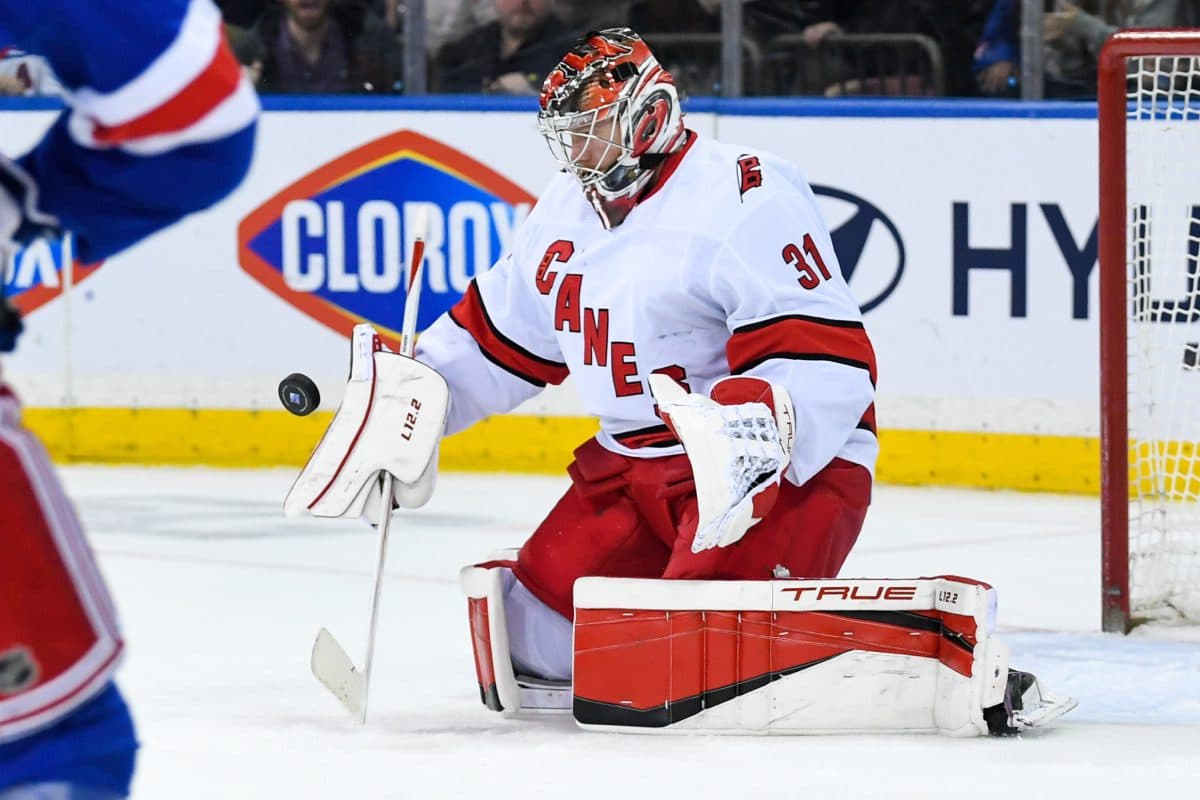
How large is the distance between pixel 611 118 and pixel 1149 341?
4.91 ft

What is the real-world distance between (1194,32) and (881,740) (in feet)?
4.93

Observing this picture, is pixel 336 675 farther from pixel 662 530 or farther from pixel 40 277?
pixel 40 277

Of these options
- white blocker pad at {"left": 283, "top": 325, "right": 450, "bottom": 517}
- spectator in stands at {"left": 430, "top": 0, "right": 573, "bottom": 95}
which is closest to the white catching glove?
white blocker pad at {"left": 283, "top": 325, "right": 450, "bottom": 517}

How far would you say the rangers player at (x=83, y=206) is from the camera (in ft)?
4.60

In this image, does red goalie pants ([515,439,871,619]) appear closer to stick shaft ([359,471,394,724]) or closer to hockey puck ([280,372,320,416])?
stick shaft ([359,471,394,724])

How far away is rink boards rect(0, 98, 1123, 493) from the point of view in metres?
4.96

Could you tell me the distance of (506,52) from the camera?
18.0 ft

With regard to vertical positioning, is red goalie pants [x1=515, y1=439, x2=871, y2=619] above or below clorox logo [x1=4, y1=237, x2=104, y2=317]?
above

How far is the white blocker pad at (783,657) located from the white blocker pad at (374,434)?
1.13ft

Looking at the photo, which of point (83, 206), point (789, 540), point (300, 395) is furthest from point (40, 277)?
point (83, 206)

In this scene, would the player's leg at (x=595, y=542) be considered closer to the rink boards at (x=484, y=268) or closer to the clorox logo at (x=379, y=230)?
the rink boards at (x=484, y=268)

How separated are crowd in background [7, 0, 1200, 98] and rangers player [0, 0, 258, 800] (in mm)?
3754

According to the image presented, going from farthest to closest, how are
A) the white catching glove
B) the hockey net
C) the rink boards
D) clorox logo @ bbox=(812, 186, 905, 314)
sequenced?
clorox logo @ bbox=(812, 186, 905, 314) < the rink boards < the hockey net < the white catching glove

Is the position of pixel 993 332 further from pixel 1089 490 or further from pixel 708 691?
pixel 708 691
